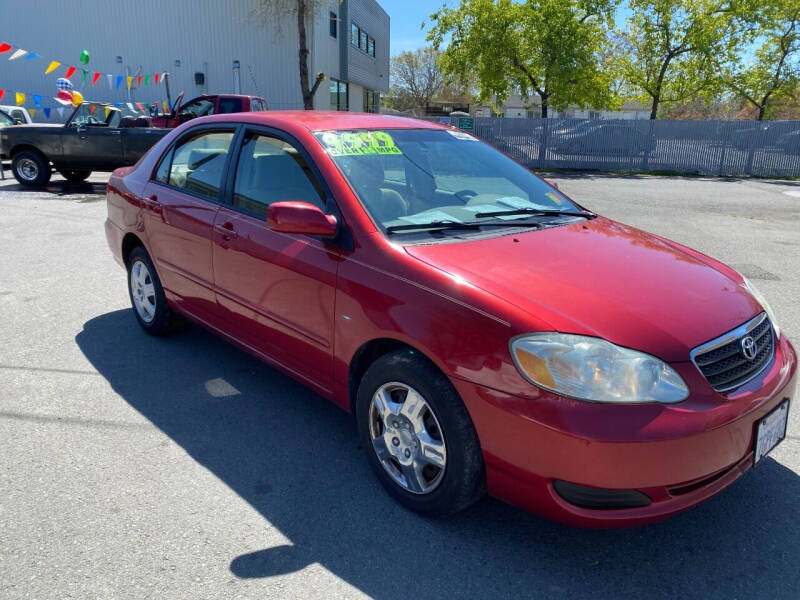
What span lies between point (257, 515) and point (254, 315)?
3.87 feet

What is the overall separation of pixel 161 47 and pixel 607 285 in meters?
30.3

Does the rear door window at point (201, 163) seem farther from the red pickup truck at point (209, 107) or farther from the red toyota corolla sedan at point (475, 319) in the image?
the red pickup truck at point (209, 107)

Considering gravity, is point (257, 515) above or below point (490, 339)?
below

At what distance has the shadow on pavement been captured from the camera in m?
2.37

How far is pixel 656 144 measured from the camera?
2195 cm

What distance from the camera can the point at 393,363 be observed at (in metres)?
2.64

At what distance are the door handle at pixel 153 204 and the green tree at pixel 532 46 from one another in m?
23.3

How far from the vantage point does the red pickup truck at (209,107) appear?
15109 mm

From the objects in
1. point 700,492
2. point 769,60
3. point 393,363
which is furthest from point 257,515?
point 769,60

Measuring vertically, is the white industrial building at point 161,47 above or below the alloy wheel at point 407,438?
above

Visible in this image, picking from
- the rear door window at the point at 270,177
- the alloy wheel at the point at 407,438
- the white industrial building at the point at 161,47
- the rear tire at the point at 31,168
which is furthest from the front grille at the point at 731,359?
the white industrial building at the point at 161,47

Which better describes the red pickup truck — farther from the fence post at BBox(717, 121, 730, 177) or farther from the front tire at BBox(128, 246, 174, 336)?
the fence post at BBox(717, 121, 730, 177)

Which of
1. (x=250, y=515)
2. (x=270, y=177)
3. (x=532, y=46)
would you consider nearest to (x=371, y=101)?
(x=532, y=46)

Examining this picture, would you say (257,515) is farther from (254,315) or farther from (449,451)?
(254,315)
